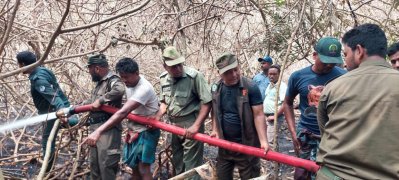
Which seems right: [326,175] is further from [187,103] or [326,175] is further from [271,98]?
[271,98]

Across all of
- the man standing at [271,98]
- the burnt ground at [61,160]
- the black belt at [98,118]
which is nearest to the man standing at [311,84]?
the burnt ground at [61,160]

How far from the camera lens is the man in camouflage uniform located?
15.6 ft

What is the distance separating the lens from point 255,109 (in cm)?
425

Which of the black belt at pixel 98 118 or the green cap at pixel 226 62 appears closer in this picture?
the green cap at pixel 226 62

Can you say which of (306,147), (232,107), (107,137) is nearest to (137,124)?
(107,137)

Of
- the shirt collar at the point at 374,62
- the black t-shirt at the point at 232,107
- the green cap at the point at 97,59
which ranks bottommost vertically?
the black t-shirt at the point at 232,107

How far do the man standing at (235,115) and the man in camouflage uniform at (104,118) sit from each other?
109 centimetres

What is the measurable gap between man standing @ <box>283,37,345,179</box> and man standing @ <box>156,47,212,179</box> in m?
1.01

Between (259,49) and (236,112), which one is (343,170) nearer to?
(236,112)

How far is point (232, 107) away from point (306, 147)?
0.79 meters

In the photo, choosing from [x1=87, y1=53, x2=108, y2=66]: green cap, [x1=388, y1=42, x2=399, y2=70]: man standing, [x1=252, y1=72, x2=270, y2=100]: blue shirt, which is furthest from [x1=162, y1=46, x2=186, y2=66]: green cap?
[x1=252, y1=72, x2=270, y2=100]: blue shirt

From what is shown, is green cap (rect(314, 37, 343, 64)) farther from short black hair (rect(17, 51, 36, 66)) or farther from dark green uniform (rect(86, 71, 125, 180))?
short black hair (rect(17, 51, 36, 66))

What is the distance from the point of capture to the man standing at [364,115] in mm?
2348

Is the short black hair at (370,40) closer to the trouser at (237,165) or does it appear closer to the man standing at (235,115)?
the man standing at (235,115)
